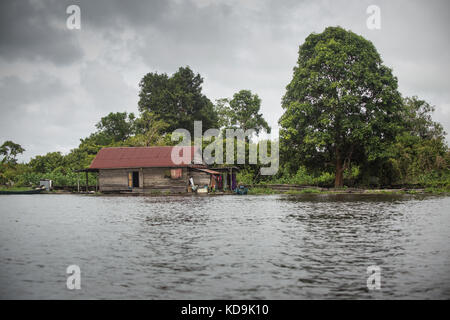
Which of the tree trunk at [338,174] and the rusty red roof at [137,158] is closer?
the tree trunk at [338,174]

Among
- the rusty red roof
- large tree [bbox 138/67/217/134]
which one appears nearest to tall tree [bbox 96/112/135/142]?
large tree [bbox 138/67/217/134]

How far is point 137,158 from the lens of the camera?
43.8m

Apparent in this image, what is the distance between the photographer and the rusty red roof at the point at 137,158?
138ft

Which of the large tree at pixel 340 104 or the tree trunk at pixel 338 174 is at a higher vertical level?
the large tree at pixel 340 104

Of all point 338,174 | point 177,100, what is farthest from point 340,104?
point 177,100

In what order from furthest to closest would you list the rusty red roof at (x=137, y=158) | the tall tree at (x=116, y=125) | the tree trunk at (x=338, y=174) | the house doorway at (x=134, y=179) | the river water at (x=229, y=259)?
the tall tree at (x=116, y=125) < the house doorway at (x=134, y=179) < the rusty red roof at (x=137, y=158) < the tree trunk at (x=338, y=174) < the river water at (x=229, y=259)

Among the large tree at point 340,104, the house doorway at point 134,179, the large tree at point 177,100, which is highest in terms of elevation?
the large tree at point 177,100

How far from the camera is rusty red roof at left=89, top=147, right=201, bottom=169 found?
4202 cm

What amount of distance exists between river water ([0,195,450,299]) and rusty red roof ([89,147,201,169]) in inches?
1035

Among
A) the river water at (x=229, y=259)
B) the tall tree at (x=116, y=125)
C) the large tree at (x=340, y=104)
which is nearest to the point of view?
the river water at (x=229, y=259)

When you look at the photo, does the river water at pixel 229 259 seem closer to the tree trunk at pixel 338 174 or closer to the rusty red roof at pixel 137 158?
the tree trunk at pixel 338 174

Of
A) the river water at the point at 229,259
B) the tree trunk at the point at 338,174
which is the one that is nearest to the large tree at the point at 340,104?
the tree trunk at the point at 338,174

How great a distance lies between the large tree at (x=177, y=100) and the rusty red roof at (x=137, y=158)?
2569 centimetres

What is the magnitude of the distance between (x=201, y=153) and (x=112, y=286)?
40.2 m
